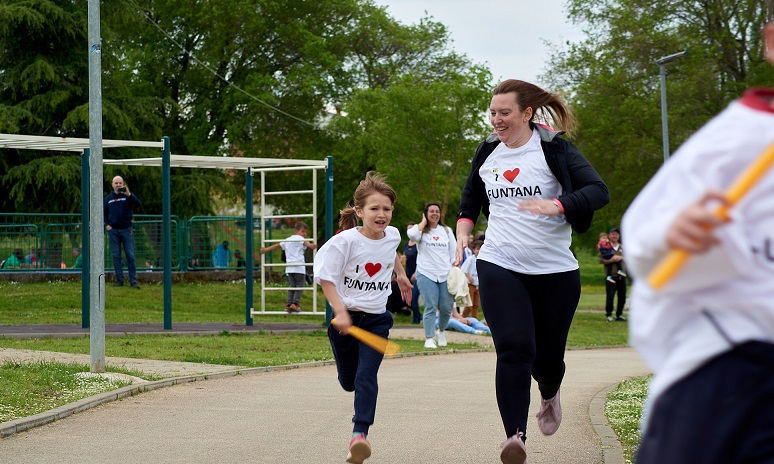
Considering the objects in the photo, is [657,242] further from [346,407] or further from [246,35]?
[246,35]

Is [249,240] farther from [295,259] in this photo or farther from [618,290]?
[618,290]

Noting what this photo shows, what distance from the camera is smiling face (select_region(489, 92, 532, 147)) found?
6488 millimetres

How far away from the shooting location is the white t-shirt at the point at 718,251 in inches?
101

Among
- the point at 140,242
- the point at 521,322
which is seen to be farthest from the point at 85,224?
the point at 521,322

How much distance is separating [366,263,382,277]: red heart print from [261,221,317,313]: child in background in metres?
14.0

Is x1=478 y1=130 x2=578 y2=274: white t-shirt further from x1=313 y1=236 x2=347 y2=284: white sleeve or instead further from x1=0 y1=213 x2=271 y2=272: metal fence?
x1=0 y1=213 x2=271 y2=272: metal fence

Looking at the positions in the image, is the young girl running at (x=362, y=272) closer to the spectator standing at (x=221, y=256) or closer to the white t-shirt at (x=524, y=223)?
the white t-shirt at (x=524, y=223)

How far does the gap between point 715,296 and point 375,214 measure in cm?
455

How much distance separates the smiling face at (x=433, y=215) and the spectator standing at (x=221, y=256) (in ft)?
40.3

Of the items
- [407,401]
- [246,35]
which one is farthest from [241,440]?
[246,35]

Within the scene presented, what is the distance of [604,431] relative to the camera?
7793mm

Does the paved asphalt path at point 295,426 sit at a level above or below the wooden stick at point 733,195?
below

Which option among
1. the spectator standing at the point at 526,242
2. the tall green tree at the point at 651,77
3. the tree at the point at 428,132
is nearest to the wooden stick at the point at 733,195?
the spectator standing at the point at 526,242

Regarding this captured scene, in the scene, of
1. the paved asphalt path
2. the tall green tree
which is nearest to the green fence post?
the paved asphalt path
